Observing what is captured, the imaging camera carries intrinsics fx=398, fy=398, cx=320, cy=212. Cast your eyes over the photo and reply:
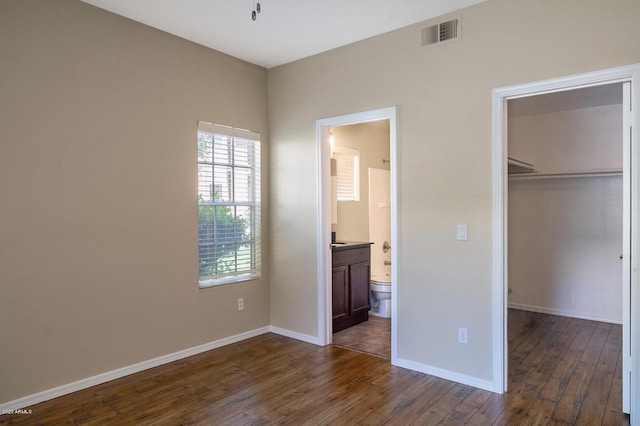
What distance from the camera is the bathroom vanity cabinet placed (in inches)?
173

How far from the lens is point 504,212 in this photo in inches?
115

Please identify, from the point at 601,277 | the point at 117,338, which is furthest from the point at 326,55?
the point at 601,277

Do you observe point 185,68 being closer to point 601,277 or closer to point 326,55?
point 326,55

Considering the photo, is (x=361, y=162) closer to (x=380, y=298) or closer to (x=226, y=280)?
(x=380, y=298)

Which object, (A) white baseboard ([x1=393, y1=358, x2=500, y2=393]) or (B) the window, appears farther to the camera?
(B) the window

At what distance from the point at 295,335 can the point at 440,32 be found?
321 cm

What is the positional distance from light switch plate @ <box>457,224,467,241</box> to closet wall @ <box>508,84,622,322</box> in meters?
2.32

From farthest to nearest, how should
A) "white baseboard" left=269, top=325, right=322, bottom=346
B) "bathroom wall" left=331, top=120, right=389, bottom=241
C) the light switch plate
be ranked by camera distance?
"bathroom wall" left=331, top=120, right=389, bottom=241 < "white baseboard" left=269, top=325, right=322, bottom=346 < the light switch plate

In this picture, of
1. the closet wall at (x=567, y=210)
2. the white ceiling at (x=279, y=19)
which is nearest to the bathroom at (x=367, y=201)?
the white ceiling at (x=279, y=19)

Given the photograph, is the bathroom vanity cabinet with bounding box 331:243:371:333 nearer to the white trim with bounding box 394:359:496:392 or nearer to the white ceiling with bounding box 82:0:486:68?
the white trim with bounding box 394:359:496:392

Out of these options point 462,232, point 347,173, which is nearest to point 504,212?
point 462,232

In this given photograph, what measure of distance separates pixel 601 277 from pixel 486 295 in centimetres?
292

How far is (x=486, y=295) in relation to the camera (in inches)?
118

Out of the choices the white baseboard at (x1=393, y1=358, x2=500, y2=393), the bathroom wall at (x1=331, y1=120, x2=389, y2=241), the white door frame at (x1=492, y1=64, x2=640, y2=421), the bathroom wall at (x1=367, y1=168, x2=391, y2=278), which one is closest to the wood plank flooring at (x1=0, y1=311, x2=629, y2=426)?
the white baseboard at (x1=393, y1=358, x2=500, y2=393)
